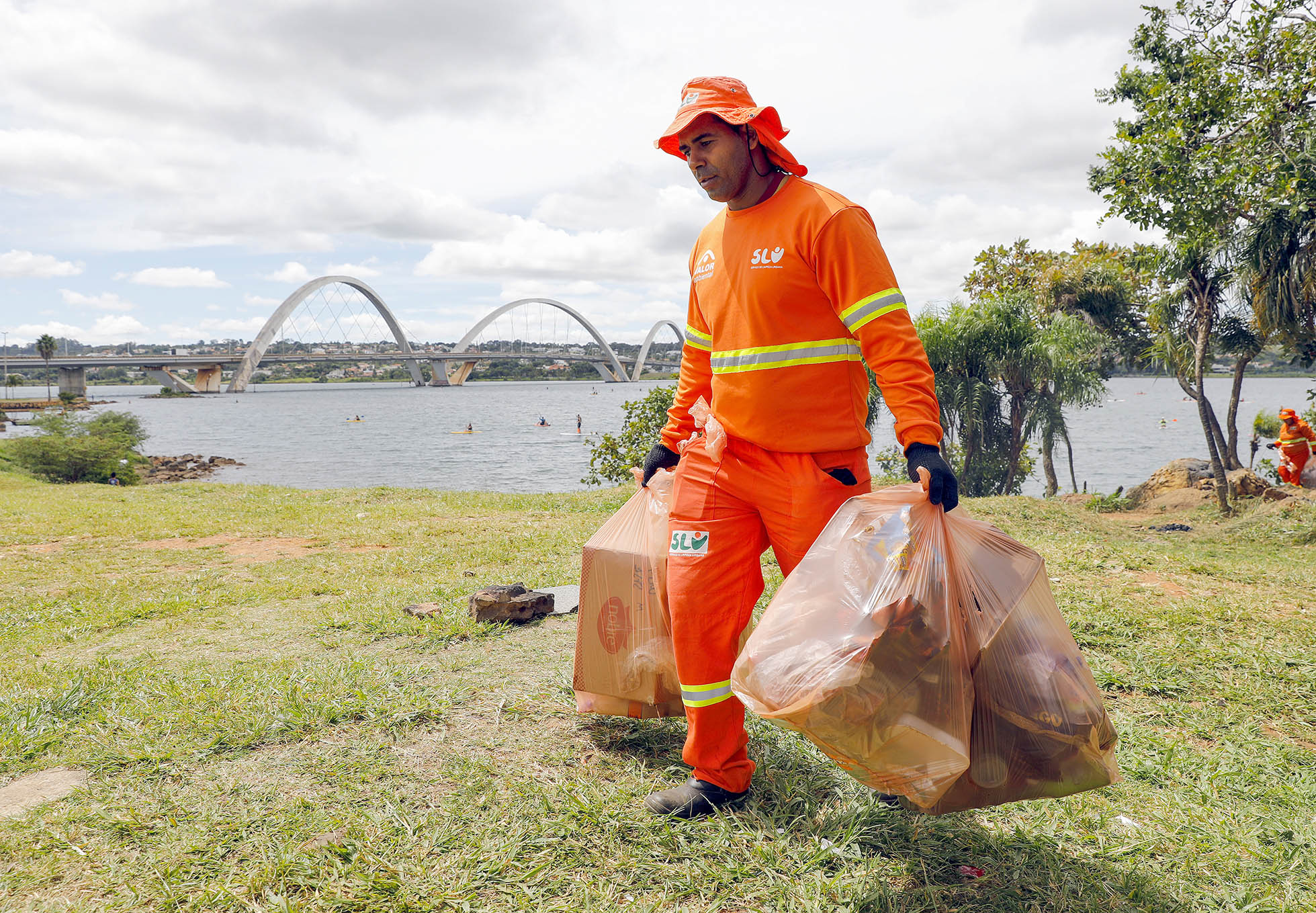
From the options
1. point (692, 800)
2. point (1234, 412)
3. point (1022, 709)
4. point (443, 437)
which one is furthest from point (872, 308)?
point (443, 437)

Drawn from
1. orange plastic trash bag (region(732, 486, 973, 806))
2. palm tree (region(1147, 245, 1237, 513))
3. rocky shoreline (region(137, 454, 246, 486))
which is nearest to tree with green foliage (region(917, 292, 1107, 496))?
palm tree (region(1147, 245, 1237, 513))

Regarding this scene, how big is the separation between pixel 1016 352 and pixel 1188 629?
10770 mm

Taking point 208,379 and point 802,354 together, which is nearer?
point 802,354

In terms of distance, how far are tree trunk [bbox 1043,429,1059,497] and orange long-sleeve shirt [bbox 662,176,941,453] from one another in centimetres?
1361

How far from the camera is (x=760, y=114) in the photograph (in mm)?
2377

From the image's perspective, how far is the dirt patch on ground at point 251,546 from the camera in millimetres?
6867

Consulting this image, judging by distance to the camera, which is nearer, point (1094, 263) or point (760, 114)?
point (760, 114)

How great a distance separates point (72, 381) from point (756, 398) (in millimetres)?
75776

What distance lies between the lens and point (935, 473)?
82.7 inches

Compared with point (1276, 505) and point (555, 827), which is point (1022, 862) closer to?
point (555, 827)

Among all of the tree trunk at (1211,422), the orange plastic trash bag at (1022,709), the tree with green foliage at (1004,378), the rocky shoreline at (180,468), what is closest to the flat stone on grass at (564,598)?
the orange plastic trash bag at (1022,709)

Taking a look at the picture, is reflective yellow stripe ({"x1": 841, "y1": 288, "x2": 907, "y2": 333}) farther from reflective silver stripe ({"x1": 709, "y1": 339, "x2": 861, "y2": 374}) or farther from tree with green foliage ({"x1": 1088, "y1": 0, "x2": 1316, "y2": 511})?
tree with green foliage ({"x1": 1088, "y1": 0, "x2": 1316, "y2": 511})

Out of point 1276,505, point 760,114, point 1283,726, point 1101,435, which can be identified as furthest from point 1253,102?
point 1101,435

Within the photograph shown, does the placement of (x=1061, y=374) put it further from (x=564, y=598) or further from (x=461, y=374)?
(x=461, y=374)
